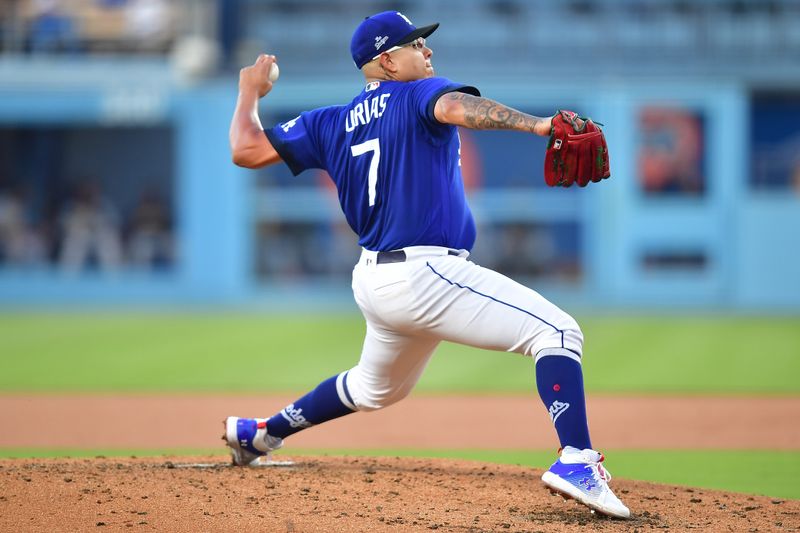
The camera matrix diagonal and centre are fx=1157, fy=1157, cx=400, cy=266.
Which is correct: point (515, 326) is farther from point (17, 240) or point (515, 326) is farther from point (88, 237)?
point (17, 240)

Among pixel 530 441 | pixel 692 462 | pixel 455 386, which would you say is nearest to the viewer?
pixel 692 462

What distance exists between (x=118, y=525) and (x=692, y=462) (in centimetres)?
345

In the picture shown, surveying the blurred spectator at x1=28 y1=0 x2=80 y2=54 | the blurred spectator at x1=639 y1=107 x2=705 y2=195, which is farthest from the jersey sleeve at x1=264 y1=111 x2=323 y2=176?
the blurred spectator at x1=28 y1=0 x2=80 y2=54

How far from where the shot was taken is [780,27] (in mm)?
20062

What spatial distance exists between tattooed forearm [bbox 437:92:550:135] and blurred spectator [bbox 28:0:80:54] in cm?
1726

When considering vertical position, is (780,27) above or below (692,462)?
above

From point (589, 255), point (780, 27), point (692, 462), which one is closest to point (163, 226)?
point (589, 255)

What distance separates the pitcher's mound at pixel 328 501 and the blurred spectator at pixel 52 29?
16013 millimetres

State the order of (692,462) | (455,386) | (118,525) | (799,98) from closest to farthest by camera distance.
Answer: (118,525) < (692,462) < (455,386) < (799,98)

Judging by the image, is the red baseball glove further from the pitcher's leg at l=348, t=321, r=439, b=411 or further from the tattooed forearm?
the pitcher's leg at l=348, t=321, r=439, b=411

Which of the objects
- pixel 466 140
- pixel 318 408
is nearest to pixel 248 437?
pixel 318 408

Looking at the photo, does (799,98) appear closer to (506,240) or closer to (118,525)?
(506,240)

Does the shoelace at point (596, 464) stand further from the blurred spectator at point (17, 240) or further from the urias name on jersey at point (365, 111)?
the blurred spectator at point (17, 240)

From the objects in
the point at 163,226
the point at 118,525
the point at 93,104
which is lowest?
the point at 118,525
